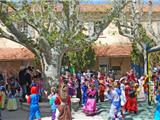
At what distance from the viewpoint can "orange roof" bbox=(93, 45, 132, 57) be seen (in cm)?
3528

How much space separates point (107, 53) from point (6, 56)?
26.5 feet

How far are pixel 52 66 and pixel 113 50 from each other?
1799 cm

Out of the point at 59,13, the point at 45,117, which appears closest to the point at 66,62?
the point at 59,13

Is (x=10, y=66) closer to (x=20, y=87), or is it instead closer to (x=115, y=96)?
(x=20, y=87)

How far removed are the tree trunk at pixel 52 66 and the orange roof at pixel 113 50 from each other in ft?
56.3

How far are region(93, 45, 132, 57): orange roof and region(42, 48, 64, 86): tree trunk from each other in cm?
1715

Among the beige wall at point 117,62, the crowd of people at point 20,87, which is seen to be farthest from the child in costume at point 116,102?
the beige wall at point 117,62

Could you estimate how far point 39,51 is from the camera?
728 inches

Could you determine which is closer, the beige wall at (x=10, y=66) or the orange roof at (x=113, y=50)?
the orange roof at (x=113, y=50)

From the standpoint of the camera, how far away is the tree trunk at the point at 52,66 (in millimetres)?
18047

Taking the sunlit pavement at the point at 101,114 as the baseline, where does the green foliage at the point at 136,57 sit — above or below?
above

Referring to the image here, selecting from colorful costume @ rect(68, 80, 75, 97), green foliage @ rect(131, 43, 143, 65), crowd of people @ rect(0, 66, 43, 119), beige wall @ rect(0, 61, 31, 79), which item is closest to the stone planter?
colorful costume @ rect(68, 80, 75, 97)

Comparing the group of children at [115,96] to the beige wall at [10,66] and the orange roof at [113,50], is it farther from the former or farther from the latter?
the beige wall at [10,66]

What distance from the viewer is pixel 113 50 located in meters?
35.8
